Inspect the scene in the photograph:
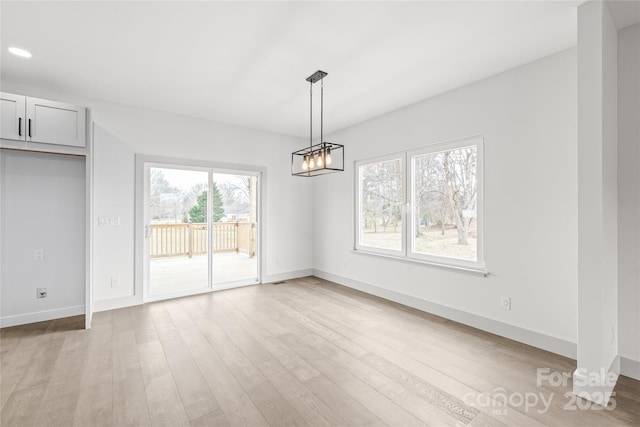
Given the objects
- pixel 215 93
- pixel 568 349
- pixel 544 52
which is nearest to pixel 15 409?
pixel 215 93

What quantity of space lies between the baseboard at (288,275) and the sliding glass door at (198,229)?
241 mm

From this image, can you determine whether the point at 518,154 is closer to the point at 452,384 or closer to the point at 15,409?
the point at 452,384

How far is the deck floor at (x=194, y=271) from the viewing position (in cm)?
454

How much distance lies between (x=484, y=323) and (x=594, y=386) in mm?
1235

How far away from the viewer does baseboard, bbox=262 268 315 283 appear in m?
5.53

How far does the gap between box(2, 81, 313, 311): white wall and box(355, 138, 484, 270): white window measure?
152cm

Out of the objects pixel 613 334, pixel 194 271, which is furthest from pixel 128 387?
pixel 613 334

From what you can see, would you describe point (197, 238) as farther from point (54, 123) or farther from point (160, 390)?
point (160, 390)

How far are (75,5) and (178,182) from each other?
280 centimetres

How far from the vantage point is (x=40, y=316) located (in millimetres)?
3576

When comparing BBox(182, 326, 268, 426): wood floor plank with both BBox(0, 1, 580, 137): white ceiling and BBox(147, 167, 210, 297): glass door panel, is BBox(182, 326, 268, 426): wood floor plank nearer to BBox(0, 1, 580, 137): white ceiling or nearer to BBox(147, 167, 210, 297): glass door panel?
BBox(147, 167, 210, 297): glass door panel

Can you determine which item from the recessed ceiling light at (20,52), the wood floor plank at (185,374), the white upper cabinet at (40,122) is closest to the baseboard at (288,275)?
the wood floor plank at (185,374)

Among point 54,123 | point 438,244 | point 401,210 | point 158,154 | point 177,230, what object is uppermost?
point 54,123

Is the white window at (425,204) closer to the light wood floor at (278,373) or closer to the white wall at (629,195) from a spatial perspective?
the light wood floor at (278,373)
